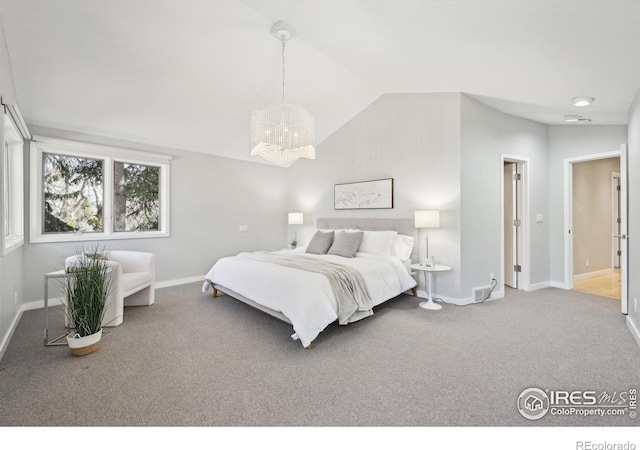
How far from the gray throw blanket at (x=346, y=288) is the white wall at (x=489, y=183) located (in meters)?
1.57

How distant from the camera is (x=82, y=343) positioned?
7.68ft

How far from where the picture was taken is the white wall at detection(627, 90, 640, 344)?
264 centimetres

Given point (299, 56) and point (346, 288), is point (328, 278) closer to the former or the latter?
point (346, 288)

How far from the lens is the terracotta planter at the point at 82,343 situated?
2318 millimetres

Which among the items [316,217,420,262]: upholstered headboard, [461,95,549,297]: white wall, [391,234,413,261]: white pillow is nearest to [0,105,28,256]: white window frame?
[316,217,420,262]: upholstered headboard

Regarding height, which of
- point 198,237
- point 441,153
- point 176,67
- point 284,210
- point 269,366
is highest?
point 176,67

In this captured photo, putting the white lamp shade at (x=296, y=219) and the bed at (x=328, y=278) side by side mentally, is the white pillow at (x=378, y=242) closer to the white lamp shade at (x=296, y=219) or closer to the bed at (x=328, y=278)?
the bed at (x=328, y=278)

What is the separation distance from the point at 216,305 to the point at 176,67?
290cm

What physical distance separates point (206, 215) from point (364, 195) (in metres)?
2.88

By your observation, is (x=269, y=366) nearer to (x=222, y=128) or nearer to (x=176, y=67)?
(x=176, y=67)

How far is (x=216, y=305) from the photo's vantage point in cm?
373

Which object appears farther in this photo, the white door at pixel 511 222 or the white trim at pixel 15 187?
the white door at pixel 511 222

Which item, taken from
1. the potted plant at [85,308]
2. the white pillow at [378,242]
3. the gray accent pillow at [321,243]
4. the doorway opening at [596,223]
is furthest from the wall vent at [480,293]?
the potted plant at [85,308]
